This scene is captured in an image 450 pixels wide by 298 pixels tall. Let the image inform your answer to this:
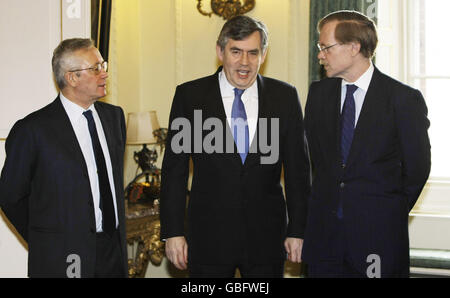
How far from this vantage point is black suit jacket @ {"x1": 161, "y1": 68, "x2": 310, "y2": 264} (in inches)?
112

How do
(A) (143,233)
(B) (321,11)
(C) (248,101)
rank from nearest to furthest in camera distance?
(C) (248,101) → (A) (143,233) → (B) (321,11)

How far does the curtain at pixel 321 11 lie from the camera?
4961 mm

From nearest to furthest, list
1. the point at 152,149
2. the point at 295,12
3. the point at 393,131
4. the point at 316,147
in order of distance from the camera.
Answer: the point at 393,131 < the point at 316,147 < the point at 295,12 < the point at 152,149

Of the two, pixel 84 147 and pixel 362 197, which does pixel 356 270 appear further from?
pixel 84 147

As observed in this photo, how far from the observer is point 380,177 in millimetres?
2686

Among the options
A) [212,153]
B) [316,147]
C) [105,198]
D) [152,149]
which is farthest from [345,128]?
[152,149]

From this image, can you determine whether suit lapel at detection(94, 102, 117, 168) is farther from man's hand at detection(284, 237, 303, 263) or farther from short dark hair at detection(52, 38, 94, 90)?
man's hand at detection(284, 237, 303, 263)

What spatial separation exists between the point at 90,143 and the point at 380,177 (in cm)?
142

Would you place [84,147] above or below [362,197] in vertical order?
above

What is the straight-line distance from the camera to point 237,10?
18.3ft

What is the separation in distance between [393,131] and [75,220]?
156 cm

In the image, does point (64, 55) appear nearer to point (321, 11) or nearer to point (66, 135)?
point (66, 135)

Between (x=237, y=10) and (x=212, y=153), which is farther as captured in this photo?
(x=237, y=10)

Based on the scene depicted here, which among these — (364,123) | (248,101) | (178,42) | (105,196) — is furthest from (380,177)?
(178,42)
